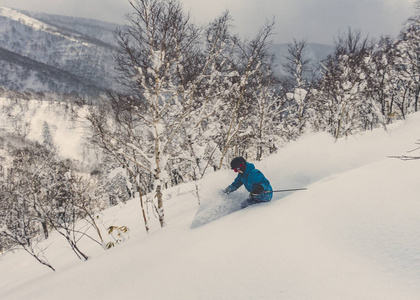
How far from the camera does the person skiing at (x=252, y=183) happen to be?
3809 millimetres

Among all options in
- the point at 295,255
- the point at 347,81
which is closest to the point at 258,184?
the point at 295,255

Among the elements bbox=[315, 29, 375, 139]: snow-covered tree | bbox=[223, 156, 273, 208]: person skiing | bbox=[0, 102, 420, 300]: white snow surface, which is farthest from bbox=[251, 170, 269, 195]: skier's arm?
bbox=[315, 29, 375, 139]: snow-covered tree

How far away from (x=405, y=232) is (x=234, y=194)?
2786 millimetres

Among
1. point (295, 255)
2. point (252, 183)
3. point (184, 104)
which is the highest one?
point (184, 104)

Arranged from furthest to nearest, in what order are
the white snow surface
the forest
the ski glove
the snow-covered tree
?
the snow-covered tree < the forest < the ski glove < the white snow surface

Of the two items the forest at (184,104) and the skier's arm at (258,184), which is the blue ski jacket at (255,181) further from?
the forest at (184,104)

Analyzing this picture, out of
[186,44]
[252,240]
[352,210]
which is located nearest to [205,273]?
[252,240]

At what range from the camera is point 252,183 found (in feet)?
13.0

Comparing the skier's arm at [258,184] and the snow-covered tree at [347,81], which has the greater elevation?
the snow-covered tree at [347,81]

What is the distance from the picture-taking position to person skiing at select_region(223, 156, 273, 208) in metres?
3.81

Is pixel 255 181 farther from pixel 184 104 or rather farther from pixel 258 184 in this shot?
pixel 184 104

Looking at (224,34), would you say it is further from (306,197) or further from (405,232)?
(405,232)

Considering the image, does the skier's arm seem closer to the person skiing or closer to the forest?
the person skiing

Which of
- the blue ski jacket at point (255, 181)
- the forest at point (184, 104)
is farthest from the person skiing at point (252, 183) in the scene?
the forest at point (184, 104)
